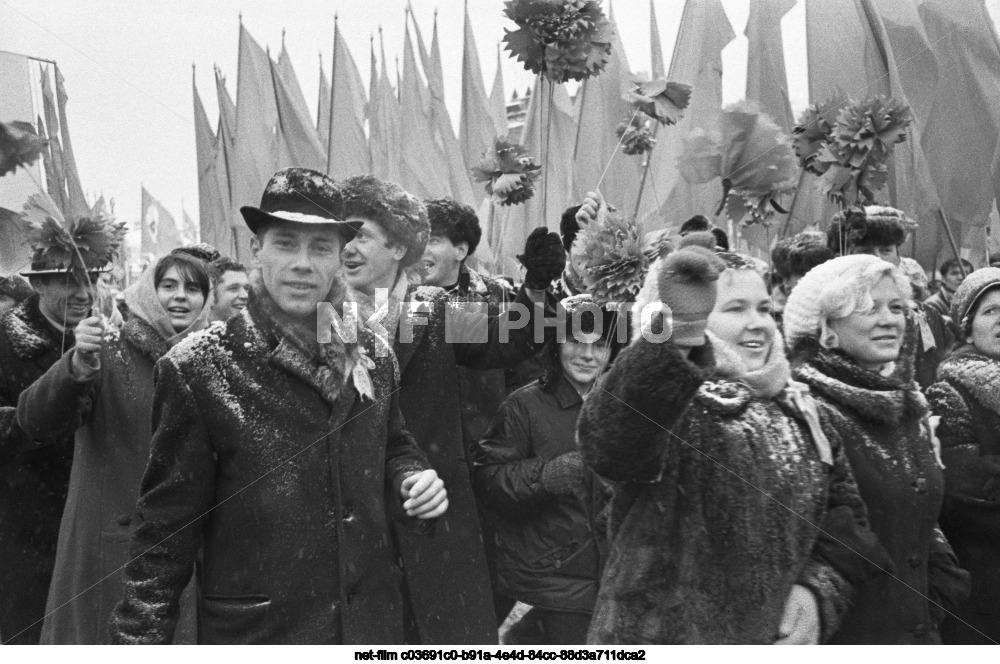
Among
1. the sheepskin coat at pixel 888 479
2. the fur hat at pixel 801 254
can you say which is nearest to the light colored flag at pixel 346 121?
the fur hat at pixel 801 254

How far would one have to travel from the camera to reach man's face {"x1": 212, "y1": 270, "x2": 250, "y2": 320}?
160 inches

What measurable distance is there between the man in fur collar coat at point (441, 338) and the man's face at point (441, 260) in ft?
1.43

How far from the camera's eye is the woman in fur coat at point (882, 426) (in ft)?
8.35

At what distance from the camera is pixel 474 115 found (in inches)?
214

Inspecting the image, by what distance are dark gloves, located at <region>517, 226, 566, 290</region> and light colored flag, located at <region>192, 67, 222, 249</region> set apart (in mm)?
1550

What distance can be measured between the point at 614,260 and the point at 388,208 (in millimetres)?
808

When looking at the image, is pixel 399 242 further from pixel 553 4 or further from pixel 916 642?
pixel 916 642

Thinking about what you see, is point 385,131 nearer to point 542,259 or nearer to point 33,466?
point 542,259

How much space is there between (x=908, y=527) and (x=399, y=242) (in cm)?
177

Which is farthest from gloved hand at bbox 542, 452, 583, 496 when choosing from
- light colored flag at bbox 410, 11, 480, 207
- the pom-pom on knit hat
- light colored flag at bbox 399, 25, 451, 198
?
light colored flag at bbox 399, 25, 451, 198

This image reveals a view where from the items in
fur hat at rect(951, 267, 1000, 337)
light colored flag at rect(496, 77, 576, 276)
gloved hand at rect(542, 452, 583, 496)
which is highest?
light colored flag at rect(496, 77, 576, 276)

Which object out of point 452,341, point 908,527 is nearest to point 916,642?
point 908,527

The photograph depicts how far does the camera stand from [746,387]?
2.29 meters

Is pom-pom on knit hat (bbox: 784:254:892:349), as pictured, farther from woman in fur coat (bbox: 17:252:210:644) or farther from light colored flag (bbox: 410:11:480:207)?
woman in fur coat (bbox: 17:252:210:644)
